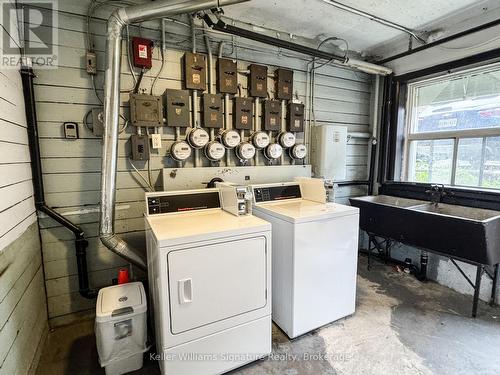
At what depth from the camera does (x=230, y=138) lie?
2459 millimetres

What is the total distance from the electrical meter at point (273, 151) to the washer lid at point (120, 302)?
1.69 meters

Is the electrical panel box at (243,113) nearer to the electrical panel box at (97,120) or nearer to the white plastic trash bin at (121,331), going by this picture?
the electrical panel box at (97,120)

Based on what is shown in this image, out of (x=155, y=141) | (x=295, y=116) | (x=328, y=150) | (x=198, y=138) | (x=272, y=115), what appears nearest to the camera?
(x=155, y=141)

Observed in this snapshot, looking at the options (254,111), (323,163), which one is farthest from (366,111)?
(254,111)

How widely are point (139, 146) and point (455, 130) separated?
3.20 metres

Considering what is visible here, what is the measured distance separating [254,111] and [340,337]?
2152mm

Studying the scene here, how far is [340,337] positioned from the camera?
6.33ft

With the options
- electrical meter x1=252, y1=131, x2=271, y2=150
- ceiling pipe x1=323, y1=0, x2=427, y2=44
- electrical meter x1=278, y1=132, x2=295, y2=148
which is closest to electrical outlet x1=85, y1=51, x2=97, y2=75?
electrical meter x1=252, y1=131, x2=271, y2=150

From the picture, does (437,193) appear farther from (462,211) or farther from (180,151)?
(180,151)

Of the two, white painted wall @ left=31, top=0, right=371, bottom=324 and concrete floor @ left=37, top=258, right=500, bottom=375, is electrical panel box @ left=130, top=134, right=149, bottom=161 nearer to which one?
white painted wall @ left=31, top=0, right=371, bottom=324

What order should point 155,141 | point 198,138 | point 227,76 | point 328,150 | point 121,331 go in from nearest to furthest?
point 121,331 → point 155,141 → point 198,138 → point 227,76 → point 328,150

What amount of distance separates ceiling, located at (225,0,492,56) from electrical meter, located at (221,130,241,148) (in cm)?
105

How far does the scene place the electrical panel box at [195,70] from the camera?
88.2 inches

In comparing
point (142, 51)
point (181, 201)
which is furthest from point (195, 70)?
point (181, 201)
